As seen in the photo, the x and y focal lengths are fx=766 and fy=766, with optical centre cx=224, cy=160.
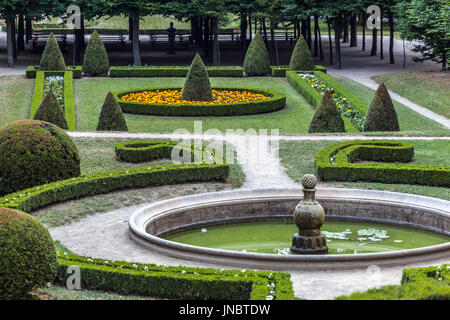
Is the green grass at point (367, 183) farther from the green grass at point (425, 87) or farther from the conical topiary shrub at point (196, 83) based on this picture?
the green grass at point (425, 87)

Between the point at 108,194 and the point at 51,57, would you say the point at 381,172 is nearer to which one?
the point at 108,194

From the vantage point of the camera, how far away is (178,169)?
20.1m

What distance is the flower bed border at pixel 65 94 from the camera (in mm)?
31230

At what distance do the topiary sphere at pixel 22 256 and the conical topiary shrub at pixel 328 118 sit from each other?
17.5 metres

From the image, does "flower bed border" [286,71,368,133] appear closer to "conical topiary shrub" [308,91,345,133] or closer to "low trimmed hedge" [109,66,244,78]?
"conical topiary shrub" [308,91,345,133]

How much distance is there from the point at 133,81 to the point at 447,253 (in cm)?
3041

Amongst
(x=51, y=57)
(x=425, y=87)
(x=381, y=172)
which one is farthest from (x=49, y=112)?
(x=425, y=87)

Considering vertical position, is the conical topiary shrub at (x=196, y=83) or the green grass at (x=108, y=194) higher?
the conical topiary shrub at (x=196, y=83)

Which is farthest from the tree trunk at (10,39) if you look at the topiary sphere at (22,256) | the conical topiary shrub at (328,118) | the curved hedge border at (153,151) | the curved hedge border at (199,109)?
the topiary sphere at (22,256)

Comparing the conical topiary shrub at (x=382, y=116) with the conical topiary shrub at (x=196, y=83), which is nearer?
the conical topiary shrub at (x=382, y=116)

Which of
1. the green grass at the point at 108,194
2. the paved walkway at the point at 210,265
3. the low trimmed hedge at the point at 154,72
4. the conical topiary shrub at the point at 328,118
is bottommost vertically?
the paved walkway at the point at 210,265
